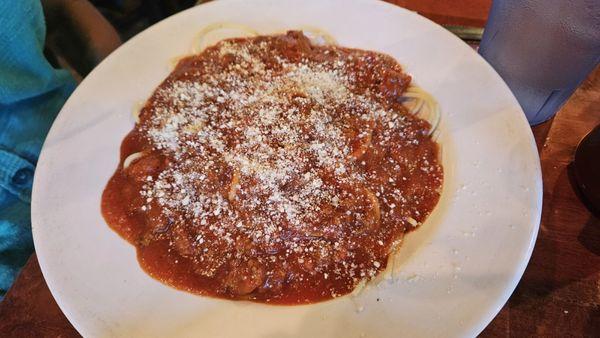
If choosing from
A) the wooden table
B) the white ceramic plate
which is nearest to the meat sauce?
the white ceramic plate

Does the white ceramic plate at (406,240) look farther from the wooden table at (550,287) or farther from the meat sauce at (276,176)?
the wooden table at (550,287)

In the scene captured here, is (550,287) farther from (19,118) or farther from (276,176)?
(19,118)

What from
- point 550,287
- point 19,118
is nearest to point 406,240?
point 550,287

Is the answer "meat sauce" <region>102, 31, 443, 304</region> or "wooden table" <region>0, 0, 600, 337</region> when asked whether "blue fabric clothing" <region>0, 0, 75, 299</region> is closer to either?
"wooden table" <region>0, 0, 600, 337</region>

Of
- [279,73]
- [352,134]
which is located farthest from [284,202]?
[279,73]

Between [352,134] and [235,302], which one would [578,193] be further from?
[235,302]

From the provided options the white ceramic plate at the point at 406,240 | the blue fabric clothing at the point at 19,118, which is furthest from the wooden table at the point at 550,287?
the blue fabric clothing at the point at 19,118
